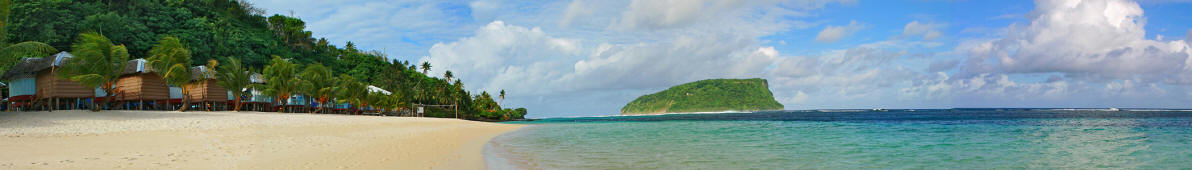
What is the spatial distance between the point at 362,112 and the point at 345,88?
9.25 meters

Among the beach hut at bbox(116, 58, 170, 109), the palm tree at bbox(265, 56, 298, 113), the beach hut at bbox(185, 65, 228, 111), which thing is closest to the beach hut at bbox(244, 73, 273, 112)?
the palm tree at bbox(265, 56, 298, 113)

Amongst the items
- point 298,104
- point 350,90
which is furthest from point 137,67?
point 350,90

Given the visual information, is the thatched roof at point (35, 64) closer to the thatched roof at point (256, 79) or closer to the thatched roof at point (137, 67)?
the thatched roof at point (137, 67)

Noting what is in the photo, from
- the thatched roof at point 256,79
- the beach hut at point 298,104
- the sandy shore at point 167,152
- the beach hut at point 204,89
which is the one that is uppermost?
the thatched roof at point 256,79

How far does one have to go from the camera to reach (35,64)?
23812 mm

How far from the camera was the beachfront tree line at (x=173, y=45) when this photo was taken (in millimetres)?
23344

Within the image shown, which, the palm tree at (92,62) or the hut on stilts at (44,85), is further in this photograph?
the hut on stilts at (44,85)

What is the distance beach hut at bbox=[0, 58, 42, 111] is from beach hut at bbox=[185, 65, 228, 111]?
6.82 meters

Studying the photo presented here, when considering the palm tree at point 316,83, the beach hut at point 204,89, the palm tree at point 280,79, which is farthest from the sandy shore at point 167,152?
the palm tree at point 316,83

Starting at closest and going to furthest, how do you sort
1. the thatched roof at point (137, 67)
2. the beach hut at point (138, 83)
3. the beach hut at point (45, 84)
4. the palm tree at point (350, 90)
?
the beach hut at point (45, 84), the thatched roof at point (137, 67), the beach hut at point (138, 83), the palm tree at point (350, 90)

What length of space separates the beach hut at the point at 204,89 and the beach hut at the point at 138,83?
2666mm

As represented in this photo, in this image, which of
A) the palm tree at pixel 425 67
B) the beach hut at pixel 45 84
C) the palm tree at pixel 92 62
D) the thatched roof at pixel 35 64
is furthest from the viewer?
the palm tree at pixel 425 67

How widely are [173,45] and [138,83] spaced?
2261 mm

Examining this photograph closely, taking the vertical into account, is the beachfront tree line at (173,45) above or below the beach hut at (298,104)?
above
